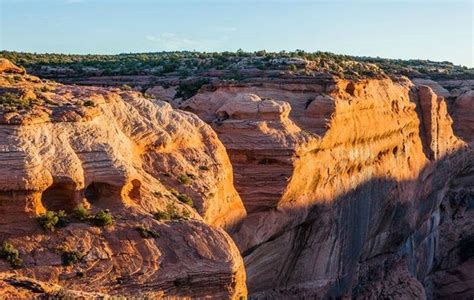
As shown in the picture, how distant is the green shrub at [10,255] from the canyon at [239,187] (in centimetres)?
13

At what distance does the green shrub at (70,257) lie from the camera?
15105mm

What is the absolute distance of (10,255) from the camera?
48.1 feet

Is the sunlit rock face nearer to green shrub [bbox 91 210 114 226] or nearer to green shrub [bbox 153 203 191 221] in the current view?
green shrub [bbox 153 203 191 221]

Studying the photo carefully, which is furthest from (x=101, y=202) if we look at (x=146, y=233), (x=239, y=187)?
(x=239, y=187)

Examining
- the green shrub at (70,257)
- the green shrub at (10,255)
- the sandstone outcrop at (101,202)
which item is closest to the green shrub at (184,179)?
the sandstone outcrop at (101,202)

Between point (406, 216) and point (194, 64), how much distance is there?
19.1 m

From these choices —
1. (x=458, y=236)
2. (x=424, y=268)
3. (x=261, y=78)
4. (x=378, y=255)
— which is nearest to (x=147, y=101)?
(x=261, y=78)

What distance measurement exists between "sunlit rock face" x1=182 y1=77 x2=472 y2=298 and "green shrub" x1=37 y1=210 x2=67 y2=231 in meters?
8.93

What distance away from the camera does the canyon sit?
51.4ft

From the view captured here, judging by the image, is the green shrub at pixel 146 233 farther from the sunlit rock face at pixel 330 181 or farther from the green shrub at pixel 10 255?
the sunlit rock face at pixel 330 181

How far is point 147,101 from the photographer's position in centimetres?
2275

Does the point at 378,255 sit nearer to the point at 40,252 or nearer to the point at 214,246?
the point at 214,246

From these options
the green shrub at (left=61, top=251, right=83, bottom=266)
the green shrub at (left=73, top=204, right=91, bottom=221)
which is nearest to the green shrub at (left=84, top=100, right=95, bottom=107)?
the green shrub at (left=73, top=204, right=91, bottom=221)

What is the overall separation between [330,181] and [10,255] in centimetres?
1766
